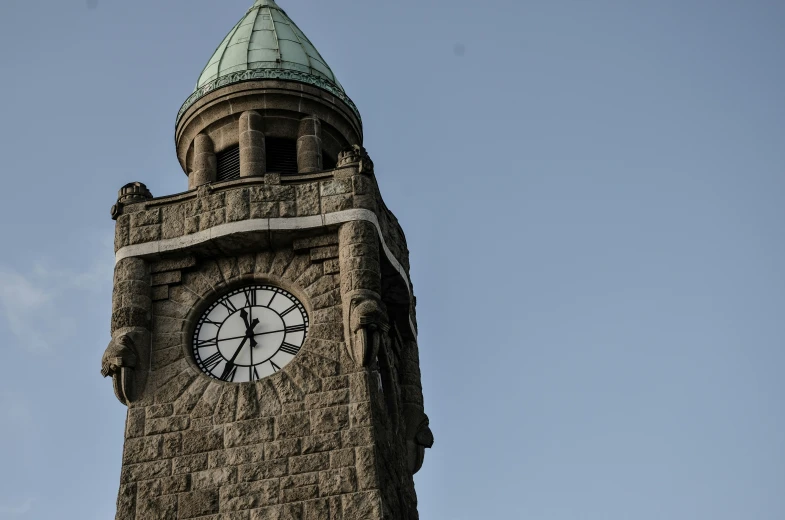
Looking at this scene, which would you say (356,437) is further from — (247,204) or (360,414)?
(247,204)

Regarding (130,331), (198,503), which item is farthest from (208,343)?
(198,503)

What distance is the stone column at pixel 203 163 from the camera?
1140 inches

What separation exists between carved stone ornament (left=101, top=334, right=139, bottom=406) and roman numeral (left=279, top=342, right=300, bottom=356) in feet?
8.10

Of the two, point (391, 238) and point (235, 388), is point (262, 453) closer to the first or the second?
point (235, 388)

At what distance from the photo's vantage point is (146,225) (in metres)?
26.5

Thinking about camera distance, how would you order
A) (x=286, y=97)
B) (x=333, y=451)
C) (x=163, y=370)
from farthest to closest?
(x=286, y=97)
(x=163, y=370)
(x=333, y=451)

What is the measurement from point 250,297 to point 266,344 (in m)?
1.03

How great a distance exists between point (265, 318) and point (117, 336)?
2.54 metres

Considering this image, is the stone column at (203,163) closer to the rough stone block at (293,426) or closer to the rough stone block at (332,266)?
the rough stone block at (332,266)

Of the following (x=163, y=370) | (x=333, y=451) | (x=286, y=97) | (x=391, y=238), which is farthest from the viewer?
(x=286, y=97)

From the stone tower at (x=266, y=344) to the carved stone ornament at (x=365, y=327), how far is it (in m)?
0.03

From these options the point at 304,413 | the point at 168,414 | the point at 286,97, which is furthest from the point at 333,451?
the point at 286,97

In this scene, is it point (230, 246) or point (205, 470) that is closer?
point (205, 470)

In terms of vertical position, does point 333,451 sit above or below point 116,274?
below
